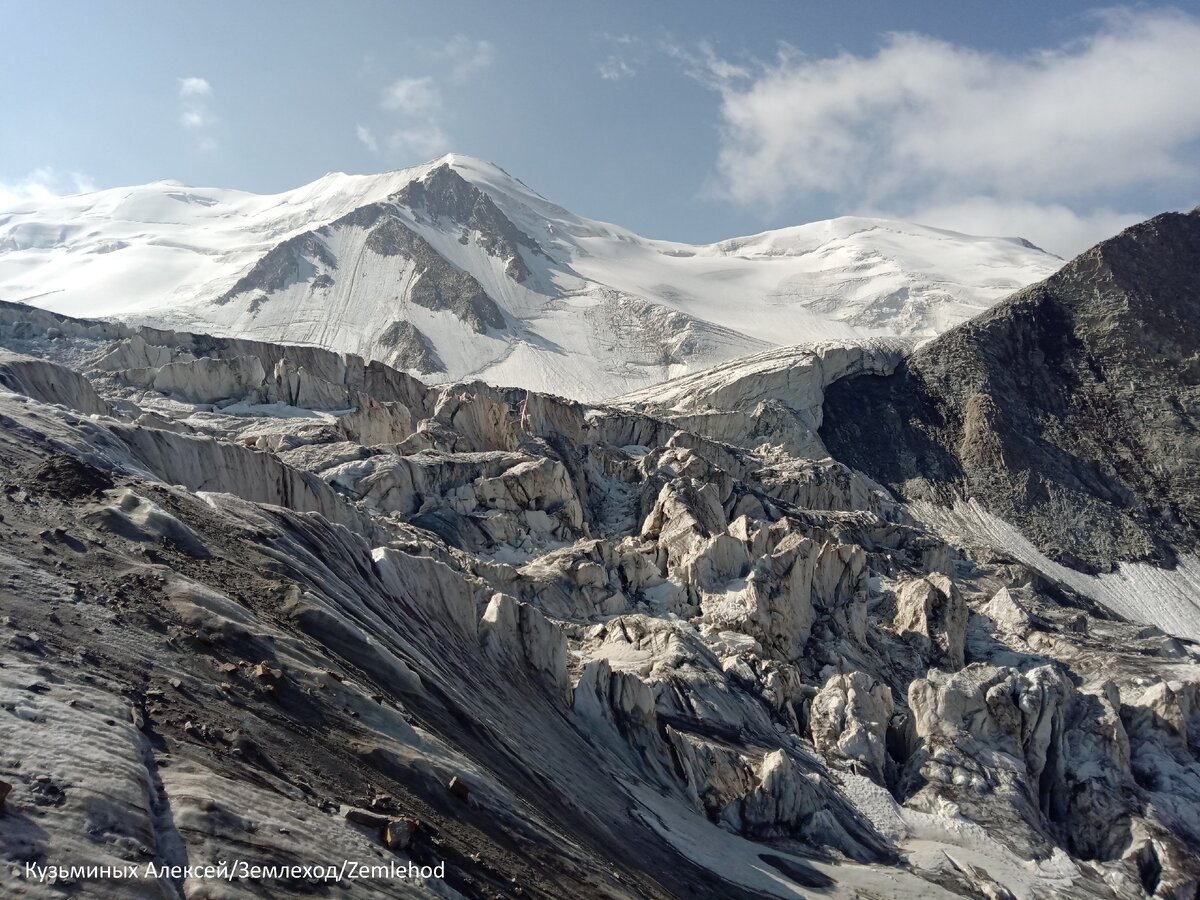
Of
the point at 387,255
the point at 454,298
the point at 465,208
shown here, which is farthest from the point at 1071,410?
the point at 465,208

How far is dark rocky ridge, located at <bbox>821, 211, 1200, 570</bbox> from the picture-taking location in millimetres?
94250

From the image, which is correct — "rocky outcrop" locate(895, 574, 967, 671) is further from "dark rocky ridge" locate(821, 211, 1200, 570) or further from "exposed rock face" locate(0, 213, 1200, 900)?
"dark rocky ridge" locate(821, 211, 1200, 570)

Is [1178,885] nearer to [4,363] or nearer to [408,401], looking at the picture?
[4,363]

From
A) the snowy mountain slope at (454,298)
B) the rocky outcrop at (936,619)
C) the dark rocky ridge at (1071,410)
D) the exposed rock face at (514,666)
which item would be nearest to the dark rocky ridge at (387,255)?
the snowy mountain slope at (454,298)

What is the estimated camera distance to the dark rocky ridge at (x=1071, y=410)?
309ft

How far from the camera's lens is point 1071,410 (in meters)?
106

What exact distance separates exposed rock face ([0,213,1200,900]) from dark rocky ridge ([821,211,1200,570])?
2684 centimetres

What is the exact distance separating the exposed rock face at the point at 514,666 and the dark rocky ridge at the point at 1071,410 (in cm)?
2684

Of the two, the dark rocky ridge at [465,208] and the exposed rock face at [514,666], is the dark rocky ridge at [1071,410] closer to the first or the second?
the exposed rock face at [514,666]

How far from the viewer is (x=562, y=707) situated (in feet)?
94.3

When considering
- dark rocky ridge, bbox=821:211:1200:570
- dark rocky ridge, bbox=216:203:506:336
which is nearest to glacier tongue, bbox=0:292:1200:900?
dark rocky ridge, bbox=821:211:1200:570

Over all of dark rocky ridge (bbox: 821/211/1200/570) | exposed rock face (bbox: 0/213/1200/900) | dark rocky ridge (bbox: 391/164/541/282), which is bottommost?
exposed rock face (bbox: 0/213/1200/900)

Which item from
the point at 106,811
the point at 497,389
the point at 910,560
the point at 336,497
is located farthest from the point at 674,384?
the point at 106,811

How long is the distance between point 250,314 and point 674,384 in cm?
6344
